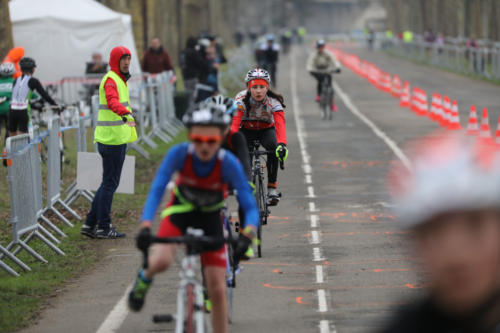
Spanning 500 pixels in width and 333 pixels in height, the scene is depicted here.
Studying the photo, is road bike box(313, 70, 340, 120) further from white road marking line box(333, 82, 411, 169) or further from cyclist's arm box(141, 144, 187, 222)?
cyclist's arm box(141, 144, 187, 222)

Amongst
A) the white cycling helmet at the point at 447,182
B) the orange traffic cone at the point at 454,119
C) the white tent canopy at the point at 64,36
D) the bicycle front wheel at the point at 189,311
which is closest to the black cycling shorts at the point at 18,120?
the white tent canopy at the point at 64,36

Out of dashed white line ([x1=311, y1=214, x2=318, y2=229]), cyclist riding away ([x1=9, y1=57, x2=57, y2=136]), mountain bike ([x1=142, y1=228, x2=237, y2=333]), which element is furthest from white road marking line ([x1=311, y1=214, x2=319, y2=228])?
mountain bike ([x1=142, y1=228, x2=237, y2=333])

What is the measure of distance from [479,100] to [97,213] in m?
24.6

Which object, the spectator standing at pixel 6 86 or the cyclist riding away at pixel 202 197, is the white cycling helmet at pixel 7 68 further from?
the cyclist riding away at pixel 202 197

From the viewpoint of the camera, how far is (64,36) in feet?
91.0

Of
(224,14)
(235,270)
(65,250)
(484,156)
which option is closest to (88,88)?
(65,250)

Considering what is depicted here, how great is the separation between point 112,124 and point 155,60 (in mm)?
15193

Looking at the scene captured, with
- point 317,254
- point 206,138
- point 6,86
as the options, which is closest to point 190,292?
point 206,138

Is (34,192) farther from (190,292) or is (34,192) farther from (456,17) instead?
(456,17)

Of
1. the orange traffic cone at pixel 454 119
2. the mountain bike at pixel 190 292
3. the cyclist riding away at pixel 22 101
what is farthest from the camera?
the orange traffic cone at pixel 454 119

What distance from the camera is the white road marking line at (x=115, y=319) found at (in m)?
8.02

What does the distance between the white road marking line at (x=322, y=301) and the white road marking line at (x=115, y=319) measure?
1.66 m

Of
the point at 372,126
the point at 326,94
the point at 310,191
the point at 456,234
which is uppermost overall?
the point at 456,234

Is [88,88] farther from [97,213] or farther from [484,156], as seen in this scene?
[484,156]
